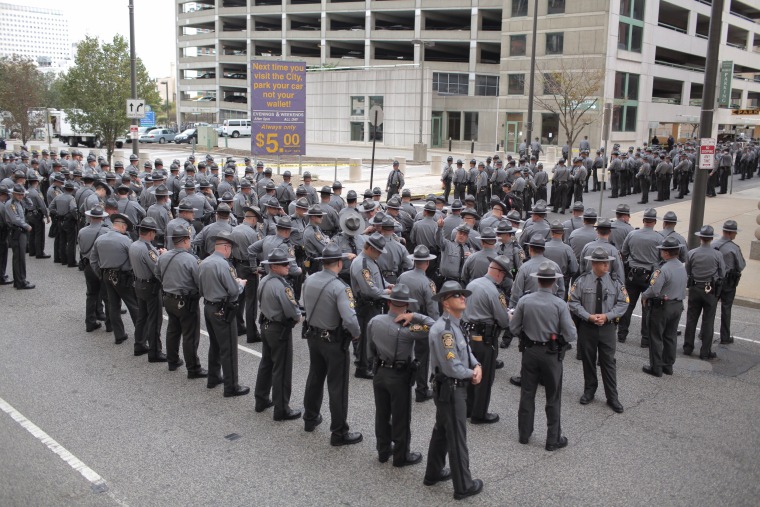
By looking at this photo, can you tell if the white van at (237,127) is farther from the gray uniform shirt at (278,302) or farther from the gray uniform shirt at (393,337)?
the gray uniform shirt at (393,337)

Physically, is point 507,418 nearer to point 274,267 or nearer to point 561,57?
point 274,267

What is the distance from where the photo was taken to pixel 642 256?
10.5 meters

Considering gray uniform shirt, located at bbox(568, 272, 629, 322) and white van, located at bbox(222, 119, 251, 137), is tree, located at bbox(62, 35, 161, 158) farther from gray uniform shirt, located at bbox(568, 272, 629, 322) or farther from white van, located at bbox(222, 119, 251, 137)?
white van, located at bbox(222, 119, 251, 137)

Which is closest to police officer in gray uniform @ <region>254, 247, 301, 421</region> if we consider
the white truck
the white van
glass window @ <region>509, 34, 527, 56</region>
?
glass window @ <region>509, 34, 527, 56</region>

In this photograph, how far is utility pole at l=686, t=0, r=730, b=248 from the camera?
13711 millimetres

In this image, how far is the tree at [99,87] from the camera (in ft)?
97.3

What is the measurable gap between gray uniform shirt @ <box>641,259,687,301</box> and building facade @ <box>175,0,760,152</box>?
3495cm

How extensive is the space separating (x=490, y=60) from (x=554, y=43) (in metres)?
17.7

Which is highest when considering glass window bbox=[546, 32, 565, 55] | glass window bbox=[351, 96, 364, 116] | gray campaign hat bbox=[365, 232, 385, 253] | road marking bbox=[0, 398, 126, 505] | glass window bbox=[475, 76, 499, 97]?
glass window bbox=[546, 32, 565, 55]

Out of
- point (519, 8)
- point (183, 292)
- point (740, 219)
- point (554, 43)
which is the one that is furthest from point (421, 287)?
point (519, 8)

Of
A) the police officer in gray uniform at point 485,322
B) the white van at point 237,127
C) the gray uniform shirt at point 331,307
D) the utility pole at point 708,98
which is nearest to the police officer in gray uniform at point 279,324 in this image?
the gray uniform shirt at point 331,307

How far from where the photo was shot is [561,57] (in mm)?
49562

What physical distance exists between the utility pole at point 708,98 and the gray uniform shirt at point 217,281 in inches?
413

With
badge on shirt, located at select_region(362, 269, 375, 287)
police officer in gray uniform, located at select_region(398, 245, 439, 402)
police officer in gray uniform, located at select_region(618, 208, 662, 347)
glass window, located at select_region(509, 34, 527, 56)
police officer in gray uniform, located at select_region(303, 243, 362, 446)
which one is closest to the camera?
police officer in gray uniform, located at select_region(303, 243, 362, 446)
